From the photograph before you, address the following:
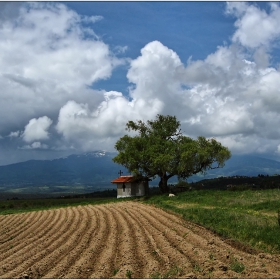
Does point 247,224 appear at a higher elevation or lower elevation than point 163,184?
lower

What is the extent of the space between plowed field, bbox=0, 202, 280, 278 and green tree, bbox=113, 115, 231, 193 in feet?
83.7

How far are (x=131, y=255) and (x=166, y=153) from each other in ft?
113

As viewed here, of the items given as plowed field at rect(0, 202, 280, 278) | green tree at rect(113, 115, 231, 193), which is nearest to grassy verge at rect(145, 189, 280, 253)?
plowed field at rect(0, 202, 280, 278)

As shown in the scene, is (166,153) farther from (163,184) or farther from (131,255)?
(131,255)

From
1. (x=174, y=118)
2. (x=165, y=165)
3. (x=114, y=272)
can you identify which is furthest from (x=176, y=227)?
(x=174, y=118)

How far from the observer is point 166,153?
1890 inches

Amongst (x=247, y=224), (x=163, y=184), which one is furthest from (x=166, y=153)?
(x=247, y=224)

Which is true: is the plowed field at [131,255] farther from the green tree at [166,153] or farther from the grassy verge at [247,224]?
the green tree at [166,153]

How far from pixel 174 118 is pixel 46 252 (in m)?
→ 39.0

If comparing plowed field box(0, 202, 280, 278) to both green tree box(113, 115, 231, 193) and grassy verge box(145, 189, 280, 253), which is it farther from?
green tree box(113, 115, 231, 193)

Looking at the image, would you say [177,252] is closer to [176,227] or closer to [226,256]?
[226,256]

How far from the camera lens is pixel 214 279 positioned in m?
10.1

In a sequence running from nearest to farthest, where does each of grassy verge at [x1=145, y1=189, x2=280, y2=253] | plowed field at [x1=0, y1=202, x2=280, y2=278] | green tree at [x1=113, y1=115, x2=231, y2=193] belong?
plowed field at [x1=0, y1=202, x2=280, y2=278] → grassy verge at [x1=145, y1=189, x2=280, y2=253] → green tree at [x1=113, y1=115, x2=231, y2=193]

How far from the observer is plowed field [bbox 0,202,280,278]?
11.5 metres
